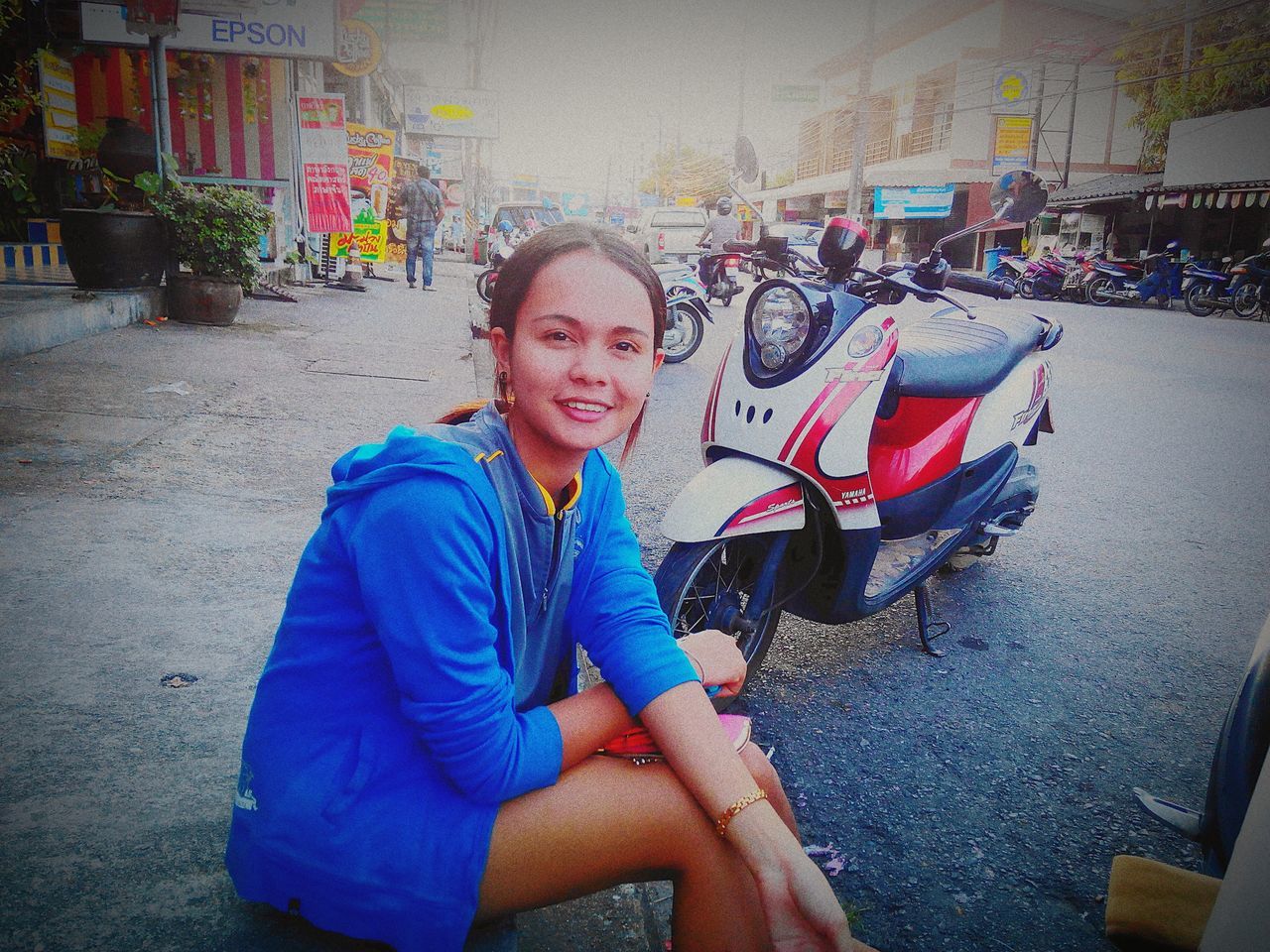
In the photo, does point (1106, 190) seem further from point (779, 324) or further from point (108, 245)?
point (779, 324)

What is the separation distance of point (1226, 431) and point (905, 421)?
4.66m

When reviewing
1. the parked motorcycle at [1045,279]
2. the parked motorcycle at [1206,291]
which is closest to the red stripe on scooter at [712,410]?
the parked motorcycle at [1206,291]

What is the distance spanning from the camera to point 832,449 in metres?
2.37

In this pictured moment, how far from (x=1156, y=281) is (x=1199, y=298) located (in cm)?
167

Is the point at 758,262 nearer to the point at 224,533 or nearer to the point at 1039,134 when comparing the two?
the point at 224,533

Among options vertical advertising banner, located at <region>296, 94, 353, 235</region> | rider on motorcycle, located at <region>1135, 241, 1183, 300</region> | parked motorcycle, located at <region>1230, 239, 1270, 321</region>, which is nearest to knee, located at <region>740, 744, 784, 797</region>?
vertical advertising banner, located at <region>296, 94, 353, 235</region>

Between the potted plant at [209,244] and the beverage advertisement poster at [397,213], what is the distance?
323 inches

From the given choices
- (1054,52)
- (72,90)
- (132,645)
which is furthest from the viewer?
(1054,52)

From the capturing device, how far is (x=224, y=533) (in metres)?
2.97

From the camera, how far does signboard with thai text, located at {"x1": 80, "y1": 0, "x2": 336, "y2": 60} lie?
7125 mm

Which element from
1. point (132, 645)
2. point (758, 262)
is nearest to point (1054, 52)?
point (758, 262)

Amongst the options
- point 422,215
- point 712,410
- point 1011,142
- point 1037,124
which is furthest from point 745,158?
point 1011,142

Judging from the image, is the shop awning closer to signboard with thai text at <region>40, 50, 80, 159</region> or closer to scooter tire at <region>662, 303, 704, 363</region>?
scooter tire at <region>662, 303, 704, 363</region>

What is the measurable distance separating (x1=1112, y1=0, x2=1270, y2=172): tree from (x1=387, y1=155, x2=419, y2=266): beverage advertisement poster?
540 inches
